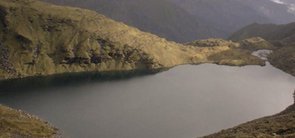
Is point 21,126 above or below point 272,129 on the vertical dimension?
below

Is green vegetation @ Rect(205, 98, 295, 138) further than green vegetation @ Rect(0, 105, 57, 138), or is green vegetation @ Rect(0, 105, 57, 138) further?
green vegetation @ Rect(0, 105, 57, 138)

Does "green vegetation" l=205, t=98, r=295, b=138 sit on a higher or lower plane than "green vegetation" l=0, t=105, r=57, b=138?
higher

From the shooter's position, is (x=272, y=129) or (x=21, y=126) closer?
(x=272, y=129)

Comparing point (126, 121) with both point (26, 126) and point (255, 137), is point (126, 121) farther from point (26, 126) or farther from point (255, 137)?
point (255, 137)

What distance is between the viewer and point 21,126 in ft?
530

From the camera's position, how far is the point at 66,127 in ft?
570

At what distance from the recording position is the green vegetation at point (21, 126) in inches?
6019

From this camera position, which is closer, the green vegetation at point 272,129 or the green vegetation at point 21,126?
the green vegetation at point 272,129

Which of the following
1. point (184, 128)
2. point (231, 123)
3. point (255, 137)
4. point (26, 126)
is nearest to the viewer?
point (255, 137)

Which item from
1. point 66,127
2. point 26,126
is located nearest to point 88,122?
point 66,127

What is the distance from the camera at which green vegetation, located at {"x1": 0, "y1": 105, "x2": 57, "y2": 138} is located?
15289 centimetres

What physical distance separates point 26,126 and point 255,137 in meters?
86.7

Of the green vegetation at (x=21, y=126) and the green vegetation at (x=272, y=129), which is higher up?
the green vegetation at (x=272, y=129)

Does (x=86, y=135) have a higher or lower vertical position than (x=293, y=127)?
lower
